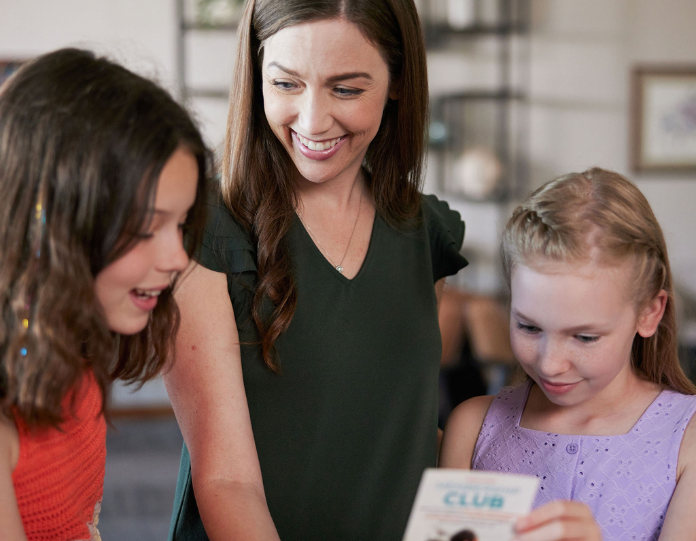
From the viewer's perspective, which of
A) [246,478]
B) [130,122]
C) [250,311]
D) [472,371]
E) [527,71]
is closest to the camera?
[130,122]

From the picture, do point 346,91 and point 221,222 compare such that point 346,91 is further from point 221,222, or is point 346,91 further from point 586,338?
point 586,338

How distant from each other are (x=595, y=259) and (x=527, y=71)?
4.16m

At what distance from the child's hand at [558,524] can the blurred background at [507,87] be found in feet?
13.6

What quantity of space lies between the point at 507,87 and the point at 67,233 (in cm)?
453

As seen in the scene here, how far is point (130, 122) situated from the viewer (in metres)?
0.92

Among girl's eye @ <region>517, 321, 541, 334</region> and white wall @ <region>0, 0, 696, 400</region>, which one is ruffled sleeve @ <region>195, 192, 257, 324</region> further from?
white wall @ <region>0, 0, 696, 400</region>

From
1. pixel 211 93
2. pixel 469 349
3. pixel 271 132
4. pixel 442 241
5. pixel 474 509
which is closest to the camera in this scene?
pixel 474 509

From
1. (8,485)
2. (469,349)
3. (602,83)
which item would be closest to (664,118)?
(602,83)

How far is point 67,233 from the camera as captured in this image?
0.88 metres

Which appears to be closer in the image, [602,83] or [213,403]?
[213,403]

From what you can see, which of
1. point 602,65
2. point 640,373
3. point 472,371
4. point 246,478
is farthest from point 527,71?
point 246,478

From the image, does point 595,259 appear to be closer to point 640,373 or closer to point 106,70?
point 640,373

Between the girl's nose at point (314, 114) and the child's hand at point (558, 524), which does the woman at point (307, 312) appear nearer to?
the girl's nose at point (314, 114)

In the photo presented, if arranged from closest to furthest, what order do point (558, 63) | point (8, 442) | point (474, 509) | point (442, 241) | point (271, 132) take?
point (474, 509)
point (8, 442)
point (271, 132)
point (442, 241)
point (558, 63)
